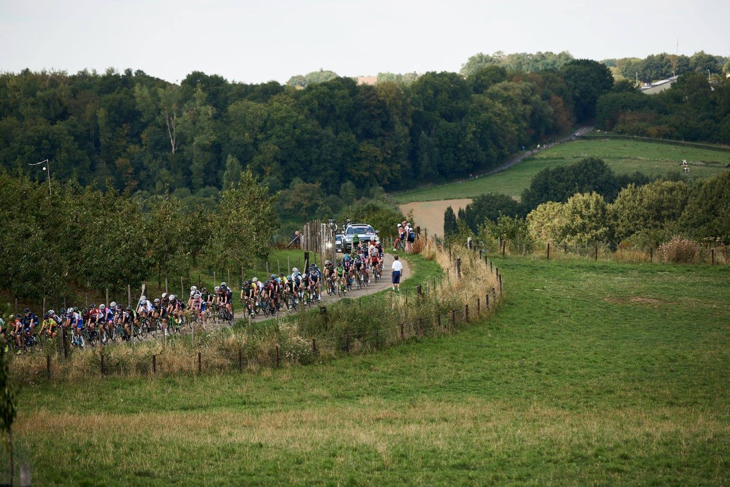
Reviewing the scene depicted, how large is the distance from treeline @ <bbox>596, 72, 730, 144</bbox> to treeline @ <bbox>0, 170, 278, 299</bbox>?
447 feet

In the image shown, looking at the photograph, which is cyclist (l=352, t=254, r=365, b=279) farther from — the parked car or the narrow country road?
the parked car

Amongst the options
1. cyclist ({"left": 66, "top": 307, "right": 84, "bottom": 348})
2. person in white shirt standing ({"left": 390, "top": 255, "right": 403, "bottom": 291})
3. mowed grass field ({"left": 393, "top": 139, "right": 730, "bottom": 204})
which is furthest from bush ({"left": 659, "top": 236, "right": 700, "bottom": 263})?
mowed grass field ({"left": 393, "top": 139, "right": 730, "bottom": 204})

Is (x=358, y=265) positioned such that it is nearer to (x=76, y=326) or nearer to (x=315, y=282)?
(x=315, y=282)

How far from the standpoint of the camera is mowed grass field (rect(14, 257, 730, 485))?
21.2 m

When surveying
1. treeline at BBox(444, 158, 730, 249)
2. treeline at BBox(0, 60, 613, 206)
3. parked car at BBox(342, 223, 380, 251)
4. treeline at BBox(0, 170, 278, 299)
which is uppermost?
treeline at BBox(0, 60, 613, 206)

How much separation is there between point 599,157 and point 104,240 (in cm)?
12804

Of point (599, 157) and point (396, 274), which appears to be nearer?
point (396, 274)

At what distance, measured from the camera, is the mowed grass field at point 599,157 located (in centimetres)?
14450

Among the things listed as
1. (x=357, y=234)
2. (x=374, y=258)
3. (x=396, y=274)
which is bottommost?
(x=396, y=274)

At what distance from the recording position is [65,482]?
19453 millimetres

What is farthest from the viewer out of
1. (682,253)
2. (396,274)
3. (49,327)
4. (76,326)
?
(682,253)

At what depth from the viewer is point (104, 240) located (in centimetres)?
4575

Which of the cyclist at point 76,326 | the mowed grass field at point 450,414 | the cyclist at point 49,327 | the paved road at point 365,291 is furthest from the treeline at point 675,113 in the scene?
the cyclist at point 49,327

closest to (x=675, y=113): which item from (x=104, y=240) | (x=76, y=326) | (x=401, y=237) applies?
(x=401, y=237)
